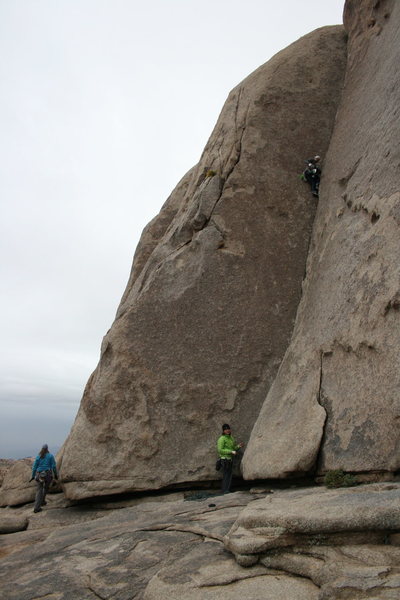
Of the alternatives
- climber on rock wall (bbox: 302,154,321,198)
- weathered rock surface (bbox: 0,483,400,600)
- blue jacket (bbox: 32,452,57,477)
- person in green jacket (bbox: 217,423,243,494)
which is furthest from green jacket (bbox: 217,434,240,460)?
climber on rock wall (bbox: 302,154,321,198)

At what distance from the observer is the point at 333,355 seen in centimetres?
1383

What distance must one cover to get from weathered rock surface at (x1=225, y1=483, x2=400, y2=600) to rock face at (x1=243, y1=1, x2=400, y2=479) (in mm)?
3251

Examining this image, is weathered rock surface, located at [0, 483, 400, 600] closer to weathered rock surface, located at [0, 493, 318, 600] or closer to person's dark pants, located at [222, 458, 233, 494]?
weathered rock surface, located at [0, 493, 318, 600]

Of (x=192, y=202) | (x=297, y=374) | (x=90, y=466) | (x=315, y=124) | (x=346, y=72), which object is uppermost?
(x=346, y=72)

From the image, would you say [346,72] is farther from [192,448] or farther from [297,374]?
[192,448]

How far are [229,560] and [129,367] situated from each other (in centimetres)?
918

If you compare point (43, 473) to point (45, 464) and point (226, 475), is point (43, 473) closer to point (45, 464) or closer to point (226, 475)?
point (45, 464)

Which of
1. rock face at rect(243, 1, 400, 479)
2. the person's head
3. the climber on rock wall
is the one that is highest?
the climber on rock wall

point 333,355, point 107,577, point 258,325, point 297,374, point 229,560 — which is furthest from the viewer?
point 258,325

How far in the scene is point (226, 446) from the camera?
15438 millimetres

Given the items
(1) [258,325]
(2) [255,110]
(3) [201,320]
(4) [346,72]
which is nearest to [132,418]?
(3) [201,320]

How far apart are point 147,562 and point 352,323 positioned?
7.61m

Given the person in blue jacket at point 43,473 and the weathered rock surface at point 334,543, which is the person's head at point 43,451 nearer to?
the person in blue jacket at point 43,473

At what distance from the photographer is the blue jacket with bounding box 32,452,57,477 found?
18.0m
